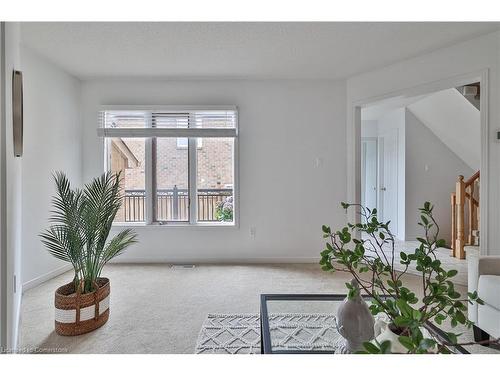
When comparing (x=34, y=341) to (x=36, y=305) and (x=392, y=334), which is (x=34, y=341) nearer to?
(x=36, y=305)

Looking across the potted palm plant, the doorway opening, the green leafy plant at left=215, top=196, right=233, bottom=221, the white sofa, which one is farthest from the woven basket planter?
the doorway opening

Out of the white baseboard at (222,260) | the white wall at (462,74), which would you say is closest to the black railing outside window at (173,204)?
the white baseboard at (222,260)

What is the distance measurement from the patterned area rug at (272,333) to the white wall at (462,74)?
2.01 m

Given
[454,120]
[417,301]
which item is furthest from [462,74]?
[417,301]

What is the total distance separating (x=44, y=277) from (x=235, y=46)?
3306mm

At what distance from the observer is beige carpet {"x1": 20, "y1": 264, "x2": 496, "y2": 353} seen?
199cm

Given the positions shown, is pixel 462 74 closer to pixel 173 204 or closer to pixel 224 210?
pixel 224 210

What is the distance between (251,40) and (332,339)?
8.49 ft

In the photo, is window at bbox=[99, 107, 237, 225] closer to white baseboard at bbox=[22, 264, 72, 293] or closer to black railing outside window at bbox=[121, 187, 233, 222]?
black railing outside window at bbox=[121, 187, 233, 222]

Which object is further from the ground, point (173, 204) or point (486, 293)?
point (173, 204)

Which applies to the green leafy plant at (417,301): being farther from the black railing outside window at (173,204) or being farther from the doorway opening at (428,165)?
the doorway opening at (428,165)

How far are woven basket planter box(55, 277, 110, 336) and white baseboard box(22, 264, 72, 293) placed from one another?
46.7 inches

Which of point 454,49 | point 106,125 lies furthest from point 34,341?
point 454,49

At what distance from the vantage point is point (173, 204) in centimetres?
400
